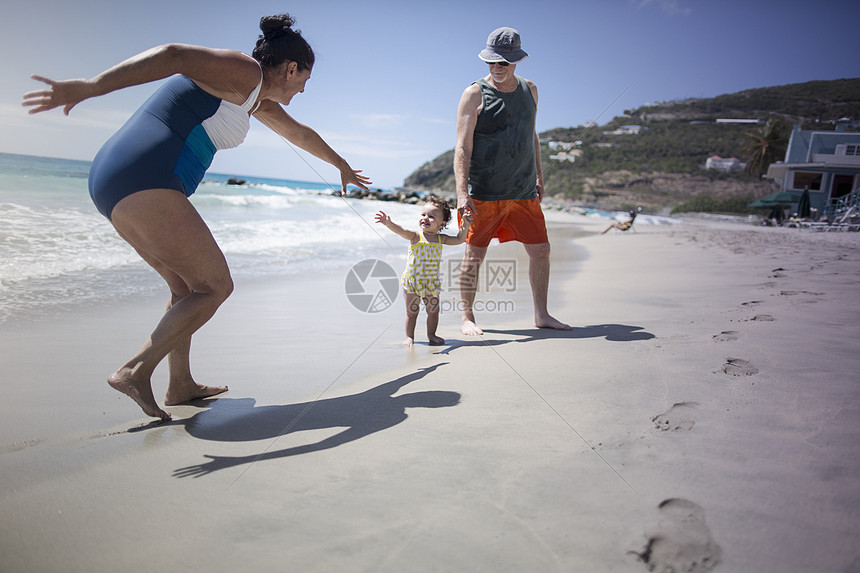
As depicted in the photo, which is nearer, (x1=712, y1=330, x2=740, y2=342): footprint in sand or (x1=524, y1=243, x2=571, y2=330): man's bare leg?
(x1=712, y1=330, x2=740, y2=342): footprint in sand

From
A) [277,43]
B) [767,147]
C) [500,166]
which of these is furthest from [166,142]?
[767,147]

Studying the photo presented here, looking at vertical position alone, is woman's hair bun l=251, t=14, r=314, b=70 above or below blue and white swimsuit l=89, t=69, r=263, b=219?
above

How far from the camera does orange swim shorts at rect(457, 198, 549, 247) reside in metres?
3.93

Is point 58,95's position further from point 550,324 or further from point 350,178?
point 550,324

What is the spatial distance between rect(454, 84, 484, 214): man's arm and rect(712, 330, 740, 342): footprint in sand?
72.6 inches

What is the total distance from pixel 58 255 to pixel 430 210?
4659 millimetres

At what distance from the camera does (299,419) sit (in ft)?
6.99

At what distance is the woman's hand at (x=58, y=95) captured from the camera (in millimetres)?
1696

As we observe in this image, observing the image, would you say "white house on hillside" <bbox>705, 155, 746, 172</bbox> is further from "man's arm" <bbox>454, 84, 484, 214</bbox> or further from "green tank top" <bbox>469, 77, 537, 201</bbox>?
"man's arm" <bbox>454, 84, 484, 214</bbox>

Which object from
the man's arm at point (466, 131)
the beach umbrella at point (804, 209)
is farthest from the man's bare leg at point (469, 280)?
the beach umbrella at point (804, 209)

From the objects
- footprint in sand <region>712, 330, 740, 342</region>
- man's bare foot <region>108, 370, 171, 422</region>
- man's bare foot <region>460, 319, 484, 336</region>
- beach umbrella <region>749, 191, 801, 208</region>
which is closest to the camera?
man's bare foot <region>108, 370, 171, 422</region>

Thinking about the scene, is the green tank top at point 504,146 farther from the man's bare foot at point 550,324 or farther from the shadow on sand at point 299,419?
the shadow on sand at point 299,419

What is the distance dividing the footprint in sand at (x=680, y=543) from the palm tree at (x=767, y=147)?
187 ft

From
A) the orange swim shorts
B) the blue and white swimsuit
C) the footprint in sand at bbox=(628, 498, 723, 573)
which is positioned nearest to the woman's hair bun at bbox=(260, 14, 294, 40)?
the blue and white swimsuit
